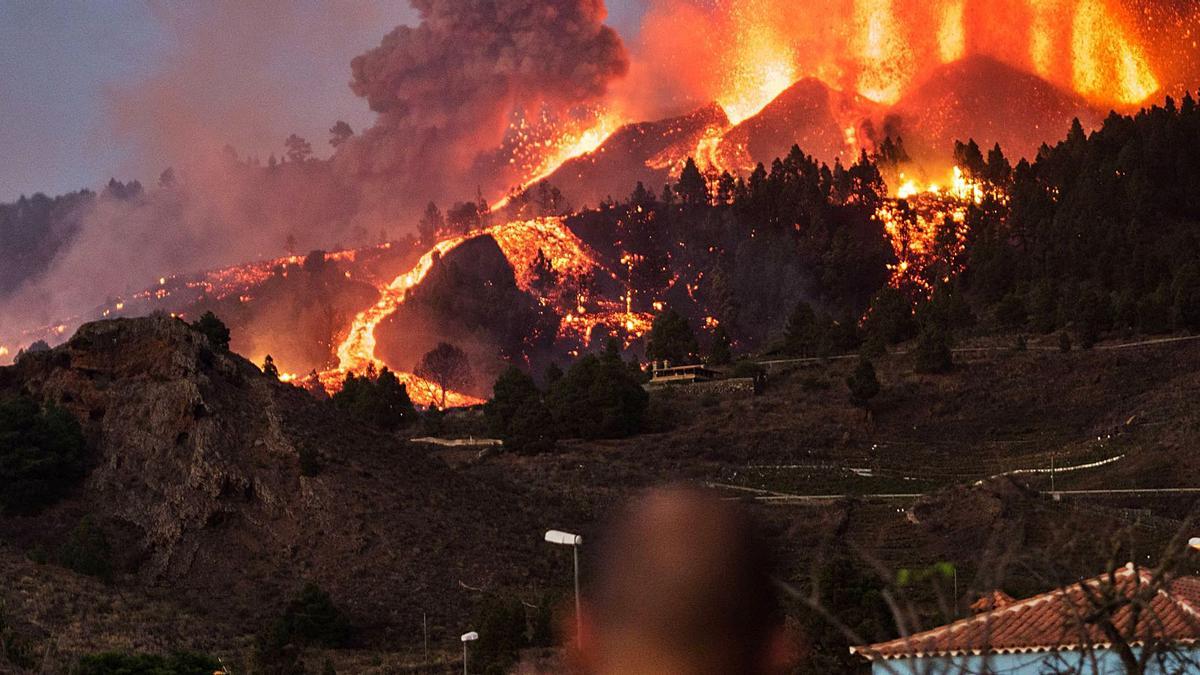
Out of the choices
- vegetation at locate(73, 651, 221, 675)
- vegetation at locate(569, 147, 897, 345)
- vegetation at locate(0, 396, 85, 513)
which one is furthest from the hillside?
vegetation at locate(569, 147, 897, 345)

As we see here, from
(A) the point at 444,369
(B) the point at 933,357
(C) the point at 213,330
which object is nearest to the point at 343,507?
(C) the point at 213,330

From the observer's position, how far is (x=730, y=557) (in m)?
26.6

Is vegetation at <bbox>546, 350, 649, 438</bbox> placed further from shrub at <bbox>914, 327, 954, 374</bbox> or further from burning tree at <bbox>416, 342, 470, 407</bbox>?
burning tree at <bbox>416, 342, 470, 407</bbox>

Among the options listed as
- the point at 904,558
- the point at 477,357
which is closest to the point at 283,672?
the point at 904,558

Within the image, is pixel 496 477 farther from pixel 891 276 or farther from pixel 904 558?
pixel 891 276

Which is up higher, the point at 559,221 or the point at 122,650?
the point at 559,221

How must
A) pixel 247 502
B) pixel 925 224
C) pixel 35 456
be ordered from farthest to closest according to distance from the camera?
pixel 925 224, pixel 247 502, pixel 35 456

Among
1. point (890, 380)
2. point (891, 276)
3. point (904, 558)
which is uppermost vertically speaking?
point (891, 276)

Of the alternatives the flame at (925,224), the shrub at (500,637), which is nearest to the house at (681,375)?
the flame at (925,224)

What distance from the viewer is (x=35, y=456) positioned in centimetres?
5553

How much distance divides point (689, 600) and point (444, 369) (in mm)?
130779

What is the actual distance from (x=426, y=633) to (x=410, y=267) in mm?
151132

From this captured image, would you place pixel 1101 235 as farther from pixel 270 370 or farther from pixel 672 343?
pixel 270 370

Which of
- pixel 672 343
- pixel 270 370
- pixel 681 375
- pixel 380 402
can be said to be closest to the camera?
pixel 270 370
